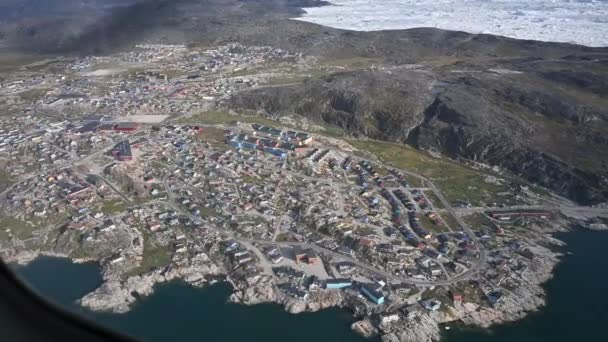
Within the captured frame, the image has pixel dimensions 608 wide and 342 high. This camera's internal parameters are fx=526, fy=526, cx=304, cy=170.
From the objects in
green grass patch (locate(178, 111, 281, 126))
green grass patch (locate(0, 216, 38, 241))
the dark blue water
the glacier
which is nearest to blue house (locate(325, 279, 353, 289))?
the dark blue water

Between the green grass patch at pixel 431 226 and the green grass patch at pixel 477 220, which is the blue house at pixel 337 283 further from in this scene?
the green grass patch at pixel 477 220

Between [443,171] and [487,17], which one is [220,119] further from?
[487,17]

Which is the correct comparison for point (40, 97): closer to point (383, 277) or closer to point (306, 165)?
point (306, 165)

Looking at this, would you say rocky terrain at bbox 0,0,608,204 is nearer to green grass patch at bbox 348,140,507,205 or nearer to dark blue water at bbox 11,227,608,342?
green grass patch at bbox 348,140,507,205

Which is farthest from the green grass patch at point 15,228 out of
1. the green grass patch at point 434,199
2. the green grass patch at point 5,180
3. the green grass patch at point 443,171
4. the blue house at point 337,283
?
the green grass patch at point 443,171

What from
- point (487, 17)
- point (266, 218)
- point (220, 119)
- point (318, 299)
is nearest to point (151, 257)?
point (266, 218)

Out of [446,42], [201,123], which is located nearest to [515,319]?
[201,123]
